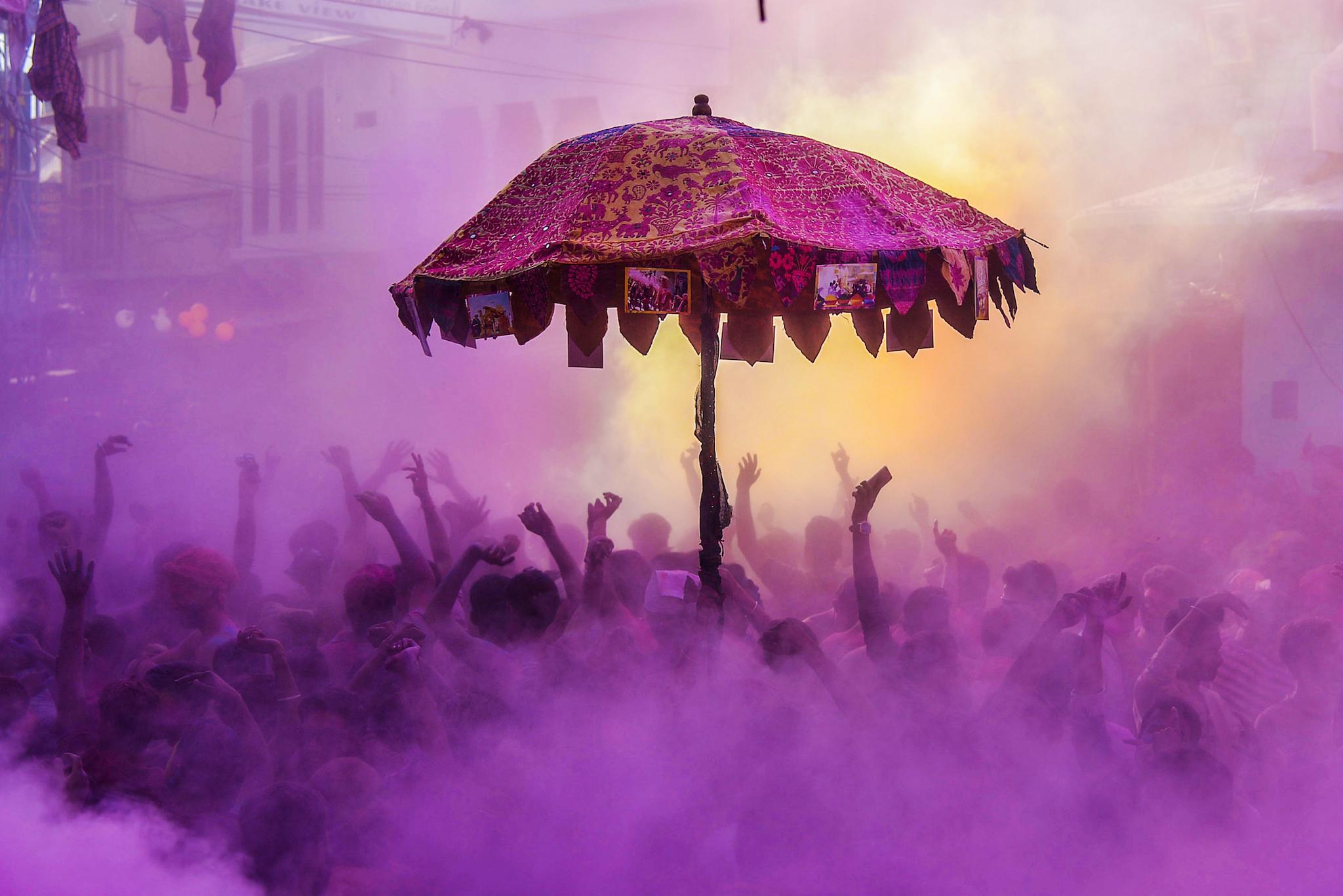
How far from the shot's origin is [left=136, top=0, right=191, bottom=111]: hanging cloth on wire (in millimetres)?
11109

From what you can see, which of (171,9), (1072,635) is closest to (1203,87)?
(1072,635)

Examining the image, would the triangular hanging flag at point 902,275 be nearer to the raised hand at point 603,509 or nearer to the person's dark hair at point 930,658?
the person's dark hair at point 930,658

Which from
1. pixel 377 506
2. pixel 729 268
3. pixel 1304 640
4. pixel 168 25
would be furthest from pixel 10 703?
pixel 168 25

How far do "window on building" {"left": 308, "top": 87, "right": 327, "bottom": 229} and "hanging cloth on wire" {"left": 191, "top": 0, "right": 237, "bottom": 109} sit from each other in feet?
8.98

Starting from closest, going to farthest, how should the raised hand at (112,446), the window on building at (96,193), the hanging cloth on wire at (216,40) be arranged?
1. the raised hand at (112,446)
2. the hanging cloth on wire at (216,40)
3. the window on building at (96,193)

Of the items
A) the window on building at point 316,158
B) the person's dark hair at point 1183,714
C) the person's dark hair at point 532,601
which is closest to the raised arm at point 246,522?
the person's dark hair at point 532,601

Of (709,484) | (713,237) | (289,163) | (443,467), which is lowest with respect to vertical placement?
(443,467)

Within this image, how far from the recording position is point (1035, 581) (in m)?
4.34

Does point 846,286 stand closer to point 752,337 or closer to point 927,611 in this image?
point 752,337

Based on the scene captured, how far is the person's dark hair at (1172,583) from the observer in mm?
4320

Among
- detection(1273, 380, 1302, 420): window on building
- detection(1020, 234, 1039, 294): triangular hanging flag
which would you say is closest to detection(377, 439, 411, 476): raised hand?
detection(1020, 234, 1039, 294): triangular hanging flag

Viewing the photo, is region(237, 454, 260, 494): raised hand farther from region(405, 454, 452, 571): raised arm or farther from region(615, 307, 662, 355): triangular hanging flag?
region(615, 307, 662, 355): triangular hanging flag

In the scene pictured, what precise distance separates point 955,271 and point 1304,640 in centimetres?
206

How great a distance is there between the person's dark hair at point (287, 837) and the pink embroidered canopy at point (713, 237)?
1428 millimetres
